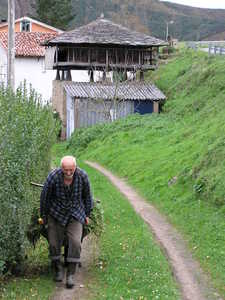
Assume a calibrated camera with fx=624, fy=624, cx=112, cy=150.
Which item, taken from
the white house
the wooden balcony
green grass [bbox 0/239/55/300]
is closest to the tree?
the white house

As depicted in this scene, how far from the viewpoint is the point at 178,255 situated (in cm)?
1186

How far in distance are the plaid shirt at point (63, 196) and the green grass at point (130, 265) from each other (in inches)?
43.8

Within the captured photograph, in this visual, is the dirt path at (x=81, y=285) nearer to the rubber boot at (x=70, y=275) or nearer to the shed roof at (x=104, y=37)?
the rubber boot at (x=70, y=275)

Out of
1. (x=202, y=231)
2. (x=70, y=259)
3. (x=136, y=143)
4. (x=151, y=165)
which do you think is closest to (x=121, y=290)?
(x=70, y=259)

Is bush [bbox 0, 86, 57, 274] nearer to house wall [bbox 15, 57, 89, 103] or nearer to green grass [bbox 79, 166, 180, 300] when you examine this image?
green grass [bbox 79, 166, 180, 300]

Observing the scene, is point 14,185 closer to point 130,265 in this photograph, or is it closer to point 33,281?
point 33,281

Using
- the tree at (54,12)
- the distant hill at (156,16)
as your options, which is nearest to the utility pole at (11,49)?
the tree at (54,12)

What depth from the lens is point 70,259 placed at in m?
9.55

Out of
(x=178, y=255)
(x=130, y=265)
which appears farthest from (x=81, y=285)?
(x=178, y=255)

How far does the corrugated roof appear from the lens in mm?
34812

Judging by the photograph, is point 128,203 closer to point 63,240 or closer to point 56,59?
point 63,240

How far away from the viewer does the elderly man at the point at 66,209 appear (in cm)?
951

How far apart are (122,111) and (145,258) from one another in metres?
24.4

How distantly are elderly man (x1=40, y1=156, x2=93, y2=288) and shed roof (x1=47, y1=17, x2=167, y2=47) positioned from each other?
26950 mm
